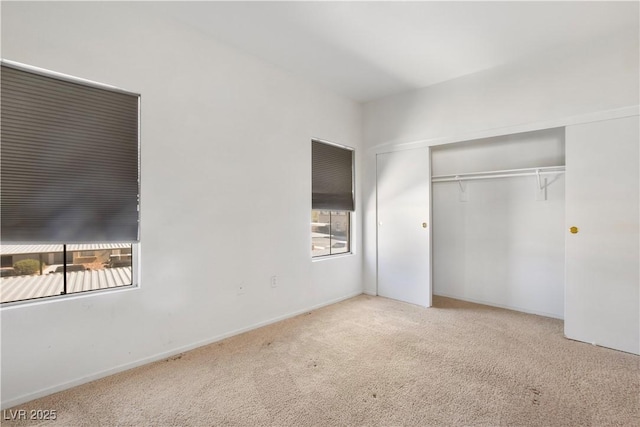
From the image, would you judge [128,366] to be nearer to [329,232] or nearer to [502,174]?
[329,232]

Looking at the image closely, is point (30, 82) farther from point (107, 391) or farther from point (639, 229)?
point (639, 229)

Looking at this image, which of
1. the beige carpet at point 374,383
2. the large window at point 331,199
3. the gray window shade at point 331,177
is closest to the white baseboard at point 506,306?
the beige carpet at point 374,383

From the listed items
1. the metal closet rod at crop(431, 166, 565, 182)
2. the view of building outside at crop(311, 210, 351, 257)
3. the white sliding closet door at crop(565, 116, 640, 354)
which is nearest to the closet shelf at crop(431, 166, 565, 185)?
the metal closet rod at crop(431, 166, 565, 182)

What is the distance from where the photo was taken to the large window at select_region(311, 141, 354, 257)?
3822mm

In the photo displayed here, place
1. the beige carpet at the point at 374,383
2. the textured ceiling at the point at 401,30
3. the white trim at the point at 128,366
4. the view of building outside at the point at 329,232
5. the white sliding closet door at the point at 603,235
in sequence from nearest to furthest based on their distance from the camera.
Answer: the beige carpet at the point at 374,383 < the white trim at the point at 128,366 < the textured ceiling at the point at 401,30 < the white sliding closet door at the point at 603,235 < the view of building outside at the point at 329,232

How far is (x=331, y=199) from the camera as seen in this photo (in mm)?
4035

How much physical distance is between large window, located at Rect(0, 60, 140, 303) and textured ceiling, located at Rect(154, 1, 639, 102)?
0.98 meters

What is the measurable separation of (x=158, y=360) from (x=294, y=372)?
1.12 m

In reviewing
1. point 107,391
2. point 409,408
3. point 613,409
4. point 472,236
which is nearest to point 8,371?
point 107,391

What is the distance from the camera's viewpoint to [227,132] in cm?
287

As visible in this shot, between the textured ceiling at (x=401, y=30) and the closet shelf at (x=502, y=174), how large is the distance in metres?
1.17

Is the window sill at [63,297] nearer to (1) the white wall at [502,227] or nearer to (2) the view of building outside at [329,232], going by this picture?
(2) the view of building outside at [329,232]

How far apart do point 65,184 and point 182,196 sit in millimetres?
763

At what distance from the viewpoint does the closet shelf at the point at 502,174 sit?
10.9 ft
